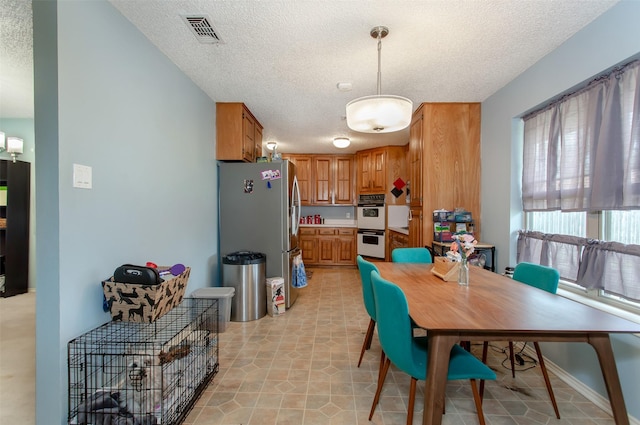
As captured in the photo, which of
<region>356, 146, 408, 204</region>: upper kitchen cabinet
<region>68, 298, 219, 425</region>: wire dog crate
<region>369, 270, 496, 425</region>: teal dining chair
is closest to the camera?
<region>369, 270, 496, 425</region>: teal dining chair

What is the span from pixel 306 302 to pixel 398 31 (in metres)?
3.18

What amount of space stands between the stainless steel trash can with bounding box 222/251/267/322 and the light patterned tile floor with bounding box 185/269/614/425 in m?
0.29

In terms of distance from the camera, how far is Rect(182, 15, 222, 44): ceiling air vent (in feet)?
5.79

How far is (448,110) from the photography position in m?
3.10

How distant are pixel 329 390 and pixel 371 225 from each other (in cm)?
372

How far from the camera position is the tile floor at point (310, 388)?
158 cm

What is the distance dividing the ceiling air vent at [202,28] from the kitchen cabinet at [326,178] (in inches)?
152

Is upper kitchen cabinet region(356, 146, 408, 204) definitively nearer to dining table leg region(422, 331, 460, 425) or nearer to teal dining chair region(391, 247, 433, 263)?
teal dining chair region(391, 247, 433, 263)

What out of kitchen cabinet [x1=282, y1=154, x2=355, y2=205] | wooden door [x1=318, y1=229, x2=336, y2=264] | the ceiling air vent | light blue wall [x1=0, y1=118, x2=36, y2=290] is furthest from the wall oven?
light blue wall [x1=0, y1=118, x2=36, y2=290]

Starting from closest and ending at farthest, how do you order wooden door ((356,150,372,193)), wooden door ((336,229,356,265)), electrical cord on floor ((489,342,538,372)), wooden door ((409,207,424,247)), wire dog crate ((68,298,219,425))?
wire dog crate ((68,298,219,425)), electrical cord on floor ((489,342,538,372)), wooden door ((409,207,424,247)), wooden door ((356,150,372,193)), wooden door ((336,229,356,265))

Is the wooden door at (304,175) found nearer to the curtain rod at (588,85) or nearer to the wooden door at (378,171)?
the wooden door at (378,171)

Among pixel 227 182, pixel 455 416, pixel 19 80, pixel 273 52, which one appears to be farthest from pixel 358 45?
pixel 19 80

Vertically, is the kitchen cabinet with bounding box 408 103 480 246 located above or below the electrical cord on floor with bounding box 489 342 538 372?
above

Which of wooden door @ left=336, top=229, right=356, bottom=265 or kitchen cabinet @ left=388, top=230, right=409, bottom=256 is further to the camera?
wooden door @ left=336, top=229, right=356, bottom=265
